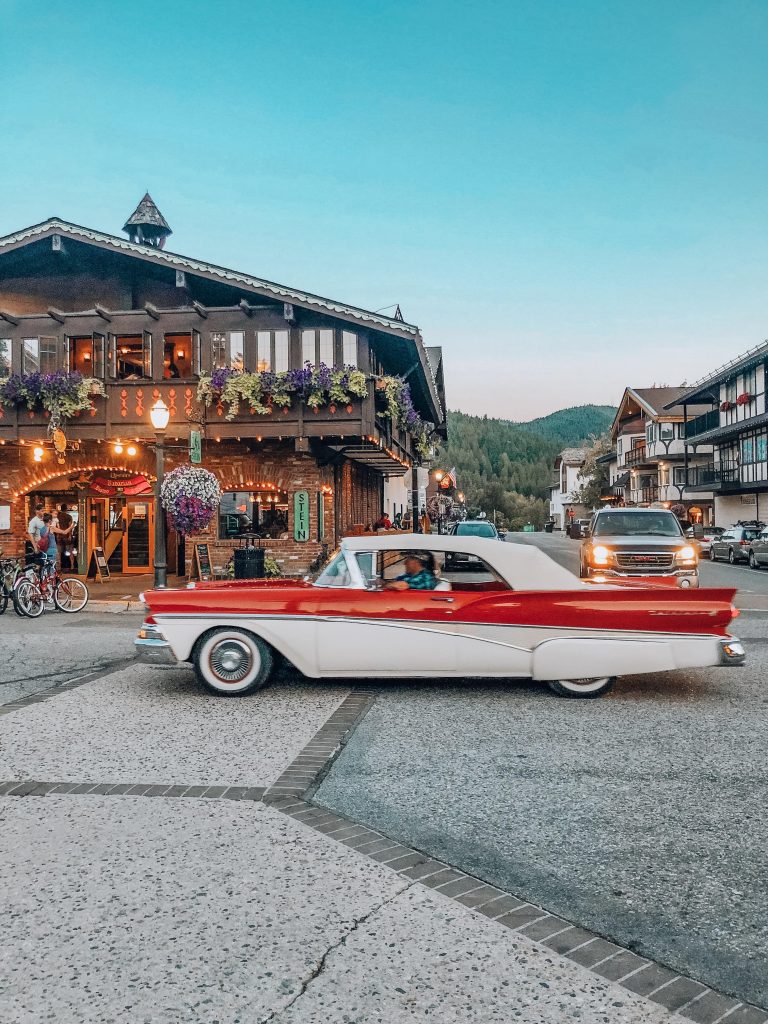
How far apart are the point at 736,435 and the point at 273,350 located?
36.3 m

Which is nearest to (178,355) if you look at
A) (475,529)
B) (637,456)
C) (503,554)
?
(475,529)

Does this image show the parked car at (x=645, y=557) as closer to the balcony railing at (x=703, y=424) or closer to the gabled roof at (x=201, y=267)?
the gabled roof at (x=201, y=267)

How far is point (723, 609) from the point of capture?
6.82 meters

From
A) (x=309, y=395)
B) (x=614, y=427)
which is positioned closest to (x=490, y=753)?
(x=309, y=395)

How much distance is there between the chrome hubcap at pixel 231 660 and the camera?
23.9 feet

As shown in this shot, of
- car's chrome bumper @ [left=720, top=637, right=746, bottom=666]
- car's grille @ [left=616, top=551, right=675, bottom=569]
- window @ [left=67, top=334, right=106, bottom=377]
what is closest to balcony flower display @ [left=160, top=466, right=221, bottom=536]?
window @ [left=67, top=334, right=106, bottom=377]

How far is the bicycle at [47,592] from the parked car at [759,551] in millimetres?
22334

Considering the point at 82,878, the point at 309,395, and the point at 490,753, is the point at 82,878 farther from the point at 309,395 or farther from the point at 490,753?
the point at 309,395

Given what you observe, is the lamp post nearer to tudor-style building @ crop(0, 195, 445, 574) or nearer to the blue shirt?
tudor-style building @ crop(0, 195, 445, 574)

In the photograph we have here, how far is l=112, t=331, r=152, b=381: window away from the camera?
2052 cm

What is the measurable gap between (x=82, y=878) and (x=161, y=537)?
13.1 m

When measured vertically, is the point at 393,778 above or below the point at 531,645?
below

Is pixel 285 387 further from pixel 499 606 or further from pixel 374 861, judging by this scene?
pixel 374 861

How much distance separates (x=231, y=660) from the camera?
730 cm
